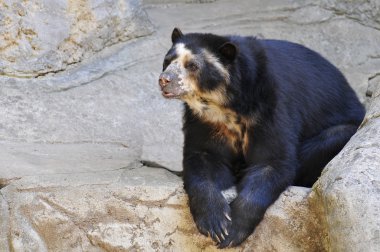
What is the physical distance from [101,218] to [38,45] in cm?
314

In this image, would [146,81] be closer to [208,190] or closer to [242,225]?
[208,190]

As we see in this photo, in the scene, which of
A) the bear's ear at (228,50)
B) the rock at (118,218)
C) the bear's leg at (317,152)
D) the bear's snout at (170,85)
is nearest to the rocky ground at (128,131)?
the rock at (118,218)

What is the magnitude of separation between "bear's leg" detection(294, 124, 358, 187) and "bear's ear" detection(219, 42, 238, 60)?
91 centimetres

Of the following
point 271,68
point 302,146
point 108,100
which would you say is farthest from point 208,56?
point 108,100

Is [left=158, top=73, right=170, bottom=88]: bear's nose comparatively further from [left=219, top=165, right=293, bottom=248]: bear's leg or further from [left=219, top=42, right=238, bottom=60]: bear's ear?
[left=219, top=165, right=293, bottom=248]: bear's leg

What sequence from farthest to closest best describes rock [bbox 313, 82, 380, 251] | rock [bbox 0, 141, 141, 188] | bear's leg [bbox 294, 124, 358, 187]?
rock [bbox 0, 141, 141, 188] < bear's leg [bbox 294, 124, 358, 187] < rock [bbox 313, 82, 380, 251]

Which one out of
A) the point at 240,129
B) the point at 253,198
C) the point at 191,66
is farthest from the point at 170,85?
the point at 253,198

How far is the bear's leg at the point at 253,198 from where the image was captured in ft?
16.9

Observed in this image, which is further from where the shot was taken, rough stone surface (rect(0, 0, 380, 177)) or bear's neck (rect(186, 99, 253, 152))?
rough stone surface (rect(0, 0, 380, 177))

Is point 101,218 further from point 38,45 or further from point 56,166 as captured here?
point 38,45

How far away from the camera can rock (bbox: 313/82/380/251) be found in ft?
14.6

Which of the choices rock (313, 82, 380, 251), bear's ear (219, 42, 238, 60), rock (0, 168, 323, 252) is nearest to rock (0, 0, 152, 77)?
rock (0, 168, 323, 252)

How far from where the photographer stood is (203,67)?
5535 millimetres

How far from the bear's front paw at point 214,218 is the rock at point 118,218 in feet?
0.59
